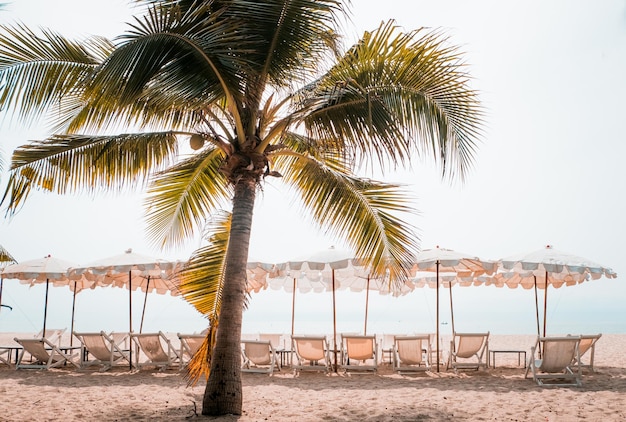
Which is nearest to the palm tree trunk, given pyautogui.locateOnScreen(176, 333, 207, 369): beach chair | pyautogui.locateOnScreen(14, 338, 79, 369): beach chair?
pyautogui.locateOnScreen(176, 333, 207, 369): beach chair

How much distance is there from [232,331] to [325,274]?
633 cm

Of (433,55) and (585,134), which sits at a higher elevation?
(585,134)

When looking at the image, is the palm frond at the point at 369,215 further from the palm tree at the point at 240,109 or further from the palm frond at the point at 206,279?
the palm frond at the point at 206,279

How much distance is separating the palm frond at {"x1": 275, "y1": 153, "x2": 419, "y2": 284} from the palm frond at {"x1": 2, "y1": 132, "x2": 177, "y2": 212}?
2.04m

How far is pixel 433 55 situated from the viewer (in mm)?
6188

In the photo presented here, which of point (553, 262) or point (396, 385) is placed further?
point (553, 262)

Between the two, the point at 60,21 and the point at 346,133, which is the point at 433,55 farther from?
the point at 60,21

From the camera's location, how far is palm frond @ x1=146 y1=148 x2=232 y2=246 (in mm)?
8094

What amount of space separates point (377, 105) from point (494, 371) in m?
6.39

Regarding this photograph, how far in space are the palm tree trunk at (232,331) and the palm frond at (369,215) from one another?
4.29ft

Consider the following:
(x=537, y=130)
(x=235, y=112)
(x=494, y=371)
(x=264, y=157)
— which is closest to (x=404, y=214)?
(x=264, y=157)

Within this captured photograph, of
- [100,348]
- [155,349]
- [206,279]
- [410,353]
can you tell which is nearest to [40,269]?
[100,348]

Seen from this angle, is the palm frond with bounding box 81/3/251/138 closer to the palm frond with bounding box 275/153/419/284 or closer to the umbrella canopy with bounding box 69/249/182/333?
the palm frond with bounding box 275/153/419/284

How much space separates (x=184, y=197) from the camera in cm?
829
